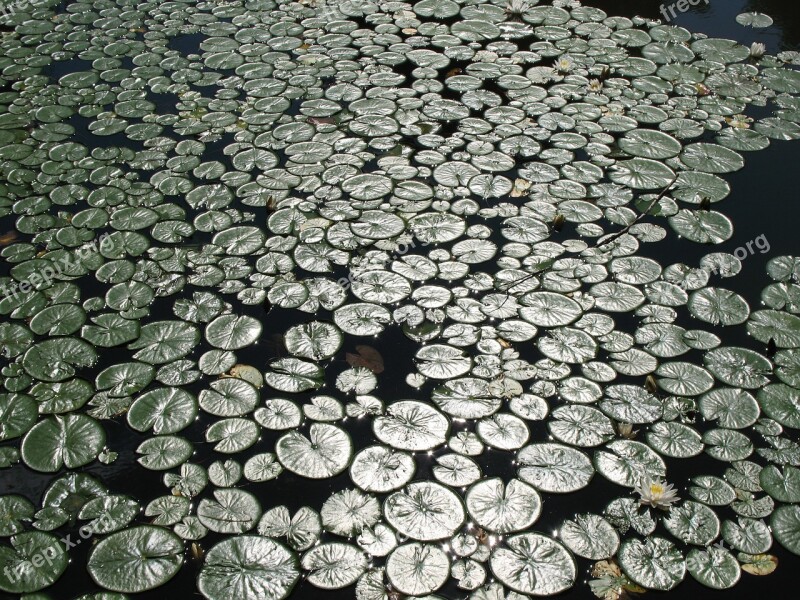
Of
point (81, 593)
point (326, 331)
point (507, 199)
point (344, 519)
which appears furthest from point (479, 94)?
point (81, 593)

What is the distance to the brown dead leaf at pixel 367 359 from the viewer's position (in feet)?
10.5

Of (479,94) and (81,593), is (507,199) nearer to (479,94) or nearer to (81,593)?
(479,94)

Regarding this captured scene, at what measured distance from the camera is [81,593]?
8.04 ft

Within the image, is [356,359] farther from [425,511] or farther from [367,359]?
[425,511]

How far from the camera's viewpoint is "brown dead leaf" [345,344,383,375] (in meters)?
3.20

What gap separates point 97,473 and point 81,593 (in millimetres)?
498

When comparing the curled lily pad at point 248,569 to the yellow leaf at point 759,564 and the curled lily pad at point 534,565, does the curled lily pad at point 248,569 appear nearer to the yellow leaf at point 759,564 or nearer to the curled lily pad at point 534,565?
the curled lily pad at point 534,565

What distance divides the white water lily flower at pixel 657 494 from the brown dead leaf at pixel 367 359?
1.21 m

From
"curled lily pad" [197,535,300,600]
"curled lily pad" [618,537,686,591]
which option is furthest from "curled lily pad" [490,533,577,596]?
"curled lily pad" [197,535,300,600]

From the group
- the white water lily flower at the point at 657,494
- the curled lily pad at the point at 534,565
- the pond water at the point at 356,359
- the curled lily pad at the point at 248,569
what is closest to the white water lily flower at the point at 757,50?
→ the pond water at the point at 356,359

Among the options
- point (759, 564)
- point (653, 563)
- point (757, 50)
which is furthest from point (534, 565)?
point (757, 50)

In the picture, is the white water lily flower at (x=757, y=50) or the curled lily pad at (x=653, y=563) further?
the white water lily flower at (x=757, y=50)

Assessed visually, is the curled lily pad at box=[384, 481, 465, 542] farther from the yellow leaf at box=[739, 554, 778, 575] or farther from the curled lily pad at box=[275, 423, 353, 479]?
the yellow leaf at box=[739, 554, 778, 575]

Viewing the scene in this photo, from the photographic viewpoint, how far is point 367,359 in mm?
3229
